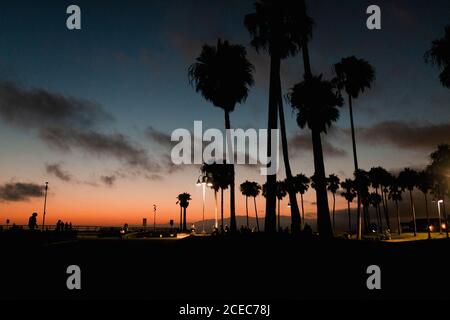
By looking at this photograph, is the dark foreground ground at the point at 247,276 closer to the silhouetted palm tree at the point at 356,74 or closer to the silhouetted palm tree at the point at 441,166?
the silhouetted palm tree at the point at 356,74

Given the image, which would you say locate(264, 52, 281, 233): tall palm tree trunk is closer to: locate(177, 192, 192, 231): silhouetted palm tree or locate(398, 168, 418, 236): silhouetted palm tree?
locate(398, 168, 418, 236): silhouetted palm tree

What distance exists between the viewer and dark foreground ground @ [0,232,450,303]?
7949 mm

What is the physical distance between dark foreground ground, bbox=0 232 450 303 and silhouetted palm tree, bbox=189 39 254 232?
684 inches

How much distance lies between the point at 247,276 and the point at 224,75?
2241 cm

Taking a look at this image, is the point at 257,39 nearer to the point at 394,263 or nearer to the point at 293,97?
the point at 293,97

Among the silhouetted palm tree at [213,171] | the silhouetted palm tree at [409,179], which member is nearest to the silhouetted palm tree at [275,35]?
the silhouetted palm tree at [213,171]

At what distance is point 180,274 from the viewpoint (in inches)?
402

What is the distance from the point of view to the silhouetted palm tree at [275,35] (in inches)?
819

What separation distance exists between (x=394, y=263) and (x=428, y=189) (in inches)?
2878

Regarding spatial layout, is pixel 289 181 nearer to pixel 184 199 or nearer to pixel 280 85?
pixel 280 85

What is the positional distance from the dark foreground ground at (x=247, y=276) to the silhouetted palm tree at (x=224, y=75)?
57.0ft

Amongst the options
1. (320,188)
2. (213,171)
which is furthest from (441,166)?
(320,188)
